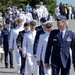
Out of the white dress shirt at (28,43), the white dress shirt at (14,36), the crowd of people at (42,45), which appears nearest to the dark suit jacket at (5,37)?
the crowd of people at (42,45)

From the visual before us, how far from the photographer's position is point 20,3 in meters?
50.2

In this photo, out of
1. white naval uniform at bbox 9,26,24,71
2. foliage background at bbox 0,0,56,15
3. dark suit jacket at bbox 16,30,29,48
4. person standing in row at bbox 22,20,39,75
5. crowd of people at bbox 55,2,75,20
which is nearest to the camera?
person standing in row at bbox 22,20,39,75

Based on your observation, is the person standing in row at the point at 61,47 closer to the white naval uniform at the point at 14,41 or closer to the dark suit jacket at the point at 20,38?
the dark suit jacket at the point at 20,38

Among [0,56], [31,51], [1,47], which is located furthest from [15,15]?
[31,51]

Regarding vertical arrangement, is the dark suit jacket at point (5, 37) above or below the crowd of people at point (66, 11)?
below

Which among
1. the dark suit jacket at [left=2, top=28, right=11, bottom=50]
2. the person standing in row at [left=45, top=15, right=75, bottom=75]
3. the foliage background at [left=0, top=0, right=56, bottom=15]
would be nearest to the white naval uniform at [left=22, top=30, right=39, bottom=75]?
the person standing in row at [left=45, top=15, right=75, bottom=75]

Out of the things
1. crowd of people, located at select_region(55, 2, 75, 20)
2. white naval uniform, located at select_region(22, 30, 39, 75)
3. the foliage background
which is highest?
the foliage background

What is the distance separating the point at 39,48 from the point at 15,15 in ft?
70.5

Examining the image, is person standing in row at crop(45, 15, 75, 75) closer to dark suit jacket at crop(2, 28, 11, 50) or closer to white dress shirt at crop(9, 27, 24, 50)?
white dress shirt at crop(9, 27, 24, 50)

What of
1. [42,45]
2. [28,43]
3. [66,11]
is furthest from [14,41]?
[66,11]

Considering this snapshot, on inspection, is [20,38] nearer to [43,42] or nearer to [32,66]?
[32,66]

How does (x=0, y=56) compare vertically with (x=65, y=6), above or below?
below

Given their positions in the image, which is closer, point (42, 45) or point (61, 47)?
point (61, 47)

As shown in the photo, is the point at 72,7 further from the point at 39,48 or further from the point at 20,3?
the point at 39,48
